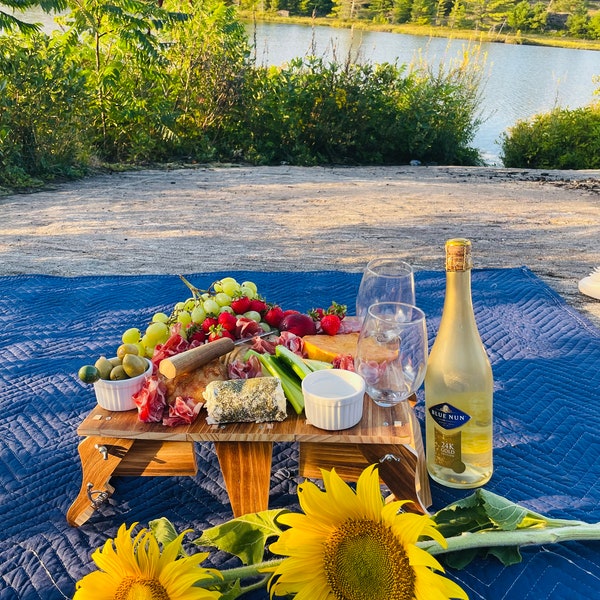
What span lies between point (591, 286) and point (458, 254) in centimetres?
299

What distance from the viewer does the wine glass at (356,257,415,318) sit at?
1987 millimetres

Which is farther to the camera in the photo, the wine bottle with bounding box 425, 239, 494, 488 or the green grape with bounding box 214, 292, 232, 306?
the green grape with bounding box 214, 292, 232, 306

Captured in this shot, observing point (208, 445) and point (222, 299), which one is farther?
point (208, 445)

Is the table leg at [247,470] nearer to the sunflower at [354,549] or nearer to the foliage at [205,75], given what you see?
the sunflower at [354,549]

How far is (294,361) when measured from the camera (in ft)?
5.88

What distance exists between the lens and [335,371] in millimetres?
1729

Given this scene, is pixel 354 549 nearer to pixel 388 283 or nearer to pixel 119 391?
pixel 119 391

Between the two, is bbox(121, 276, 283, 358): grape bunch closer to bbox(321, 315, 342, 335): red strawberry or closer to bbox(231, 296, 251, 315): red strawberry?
Result: bbox(231, 296, 251, 315): red strawberry

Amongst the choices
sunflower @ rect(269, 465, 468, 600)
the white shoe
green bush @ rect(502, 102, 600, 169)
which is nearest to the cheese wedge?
sunflower @ rect(269, 465, 468, 600)

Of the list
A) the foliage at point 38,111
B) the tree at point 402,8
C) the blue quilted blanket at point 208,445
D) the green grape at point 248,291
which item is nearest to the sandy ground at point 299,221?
the foliage at point 38,111

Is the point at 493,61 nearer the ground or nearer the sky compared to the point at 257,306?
nearer the ground

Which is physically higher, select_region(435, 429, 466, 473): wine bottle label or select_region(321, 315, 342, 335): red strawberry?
select_region(321, 315, 342, 335): red strawberry

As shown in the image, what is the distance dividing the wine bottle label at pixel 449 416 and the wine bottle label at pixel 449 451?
0.03 metres

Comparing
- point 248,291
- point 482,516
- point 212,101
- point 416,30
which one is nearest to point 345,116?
point 212,101
